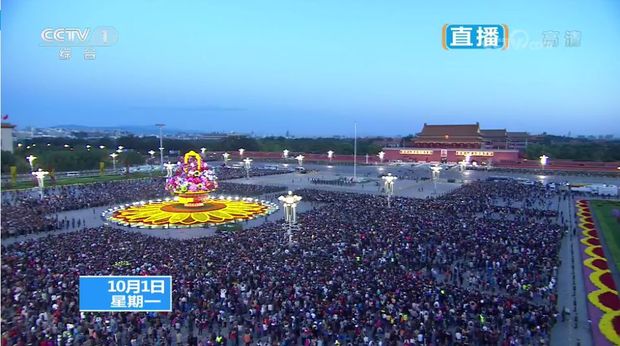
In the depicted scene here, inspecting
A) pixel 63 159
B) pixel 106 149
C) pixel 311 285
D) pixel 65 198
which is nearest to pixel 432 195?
pixel 311 285

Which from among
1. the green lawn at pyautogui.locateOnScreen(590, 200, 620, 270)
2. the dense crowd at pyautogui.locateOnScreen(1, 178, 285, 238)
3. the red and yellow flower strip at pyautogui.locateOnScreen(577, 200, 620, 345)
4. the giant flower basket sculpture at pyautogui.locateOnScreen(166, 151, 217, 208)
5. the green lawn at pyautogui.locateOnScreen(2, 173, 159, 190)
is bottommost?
the red and yellow flower strip at pyautogui.locateOnScreen(577, 200, 620, 345)

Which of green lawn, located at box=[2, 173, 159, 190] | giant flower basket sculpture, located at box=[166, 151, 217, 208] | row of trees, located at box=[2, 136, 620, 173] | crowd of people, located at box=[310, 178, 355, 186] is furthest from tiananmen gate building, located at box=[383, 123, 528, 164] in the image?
giant flower basket sculpture, located at box=[166, 151, 217, 208]

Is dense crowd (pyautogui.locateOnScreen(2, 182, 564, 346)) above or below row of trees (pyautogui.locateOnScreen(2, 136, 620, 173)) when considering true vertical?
below

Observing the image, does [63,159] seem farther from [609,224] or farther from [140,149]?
[609,224]

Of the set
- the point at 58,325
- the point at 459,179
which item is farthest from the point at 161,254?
the point at 459,179

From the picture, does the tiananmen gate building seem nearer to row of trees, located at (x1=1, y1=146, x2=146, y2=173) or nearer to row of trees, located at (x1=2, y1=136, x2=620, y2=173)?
row of trees, located at (x1=2, y1=136, x2=620, y2=173)

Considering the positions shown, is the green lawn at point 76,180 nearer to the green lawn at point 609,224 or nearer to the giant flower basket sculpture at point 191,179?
the giant flower basket sculpture at point 191,179
